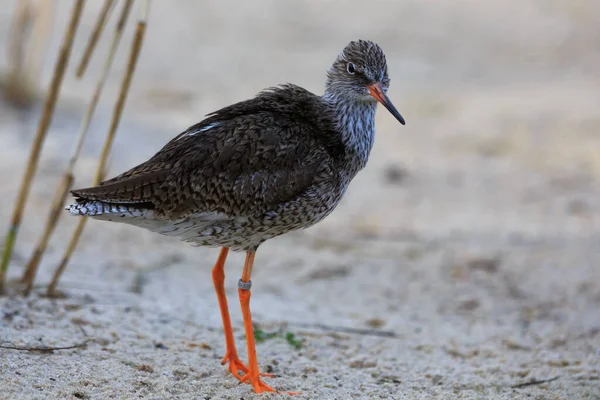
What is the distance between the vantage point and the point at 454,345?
6223mm

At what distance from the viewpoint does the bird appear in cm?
495

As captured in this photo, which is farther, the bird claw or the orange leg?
the bird claw

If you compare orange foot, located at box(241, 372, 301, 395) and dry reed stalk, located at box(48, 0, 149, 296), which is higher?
dry reed stalk, located at box(48, 0, 149, 296)

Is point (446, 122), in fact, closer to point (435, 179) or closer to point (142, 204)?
point (435, 179)

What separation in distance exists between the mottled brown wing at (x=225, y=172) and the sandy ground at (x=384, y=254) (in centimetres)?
100

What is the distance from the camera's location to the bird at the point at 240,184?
4945mm

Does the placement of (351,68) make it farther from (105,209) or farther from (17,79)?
(17,79)

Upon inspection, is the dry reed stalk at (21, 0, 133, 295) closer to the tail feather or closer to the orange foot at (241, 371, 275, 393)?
the tail feather

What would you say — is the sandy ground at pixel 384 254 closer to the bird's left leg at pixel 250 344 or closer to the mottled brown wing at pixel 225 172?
the bird's left leg at pixel 250 344

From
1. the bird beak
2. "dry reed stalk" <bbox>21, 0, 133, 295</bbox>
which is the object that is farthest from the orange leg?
"dry reed stalk" <bbox>21, 0, 133, 295</bbox>

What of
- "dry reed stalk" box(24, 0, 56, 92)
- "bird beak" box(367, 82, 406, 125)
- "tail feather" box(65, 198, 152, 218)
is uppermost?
"dry reed stalk" box(24, 0, 56, 92)

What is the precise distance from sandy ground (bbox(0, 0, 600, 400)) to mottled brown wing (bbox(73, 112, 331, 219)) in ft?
3.29

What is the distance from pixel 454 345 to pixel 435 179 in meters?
4.74

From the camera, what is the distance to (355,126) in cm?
562
